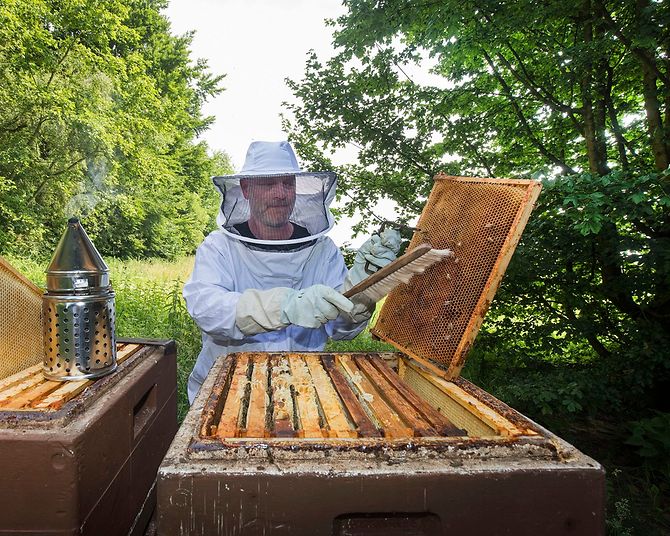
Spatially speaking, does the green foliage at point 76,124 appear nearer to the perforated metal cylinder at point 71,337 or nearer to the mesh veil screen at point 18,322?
the mesh veil screen at point 18,322

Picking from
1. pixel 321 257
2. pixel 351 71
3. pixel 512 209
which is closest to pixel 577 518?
pixel 512 209

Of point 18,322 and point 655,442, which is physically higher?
point 18,322

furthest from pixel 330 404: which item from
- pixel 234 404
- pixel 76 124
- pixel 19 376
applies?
pixel 76 124

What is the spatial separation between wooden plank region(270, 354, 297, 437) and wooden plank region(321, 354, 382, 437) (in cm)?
16

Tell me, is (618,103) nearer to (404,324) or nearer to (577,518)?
(404,324)

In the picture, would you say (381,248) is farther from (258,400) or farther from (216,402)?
(216,402)

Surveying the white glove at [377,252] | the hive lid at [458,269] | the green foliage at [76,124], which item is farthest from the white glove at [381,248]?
the green foliage at [76,124]

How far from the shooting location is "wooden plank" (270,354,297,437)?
1053 millimetres

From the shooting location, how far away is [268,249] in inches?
95.7

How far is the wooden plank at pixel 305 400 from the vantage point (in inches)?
41.9

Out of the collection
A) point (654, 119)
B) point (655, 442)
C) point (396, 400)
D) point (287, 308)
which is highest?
point (654, 119)

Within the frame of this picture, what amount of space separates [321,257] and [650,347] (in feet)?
9.03

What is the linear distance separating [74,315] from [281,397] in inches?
25.7

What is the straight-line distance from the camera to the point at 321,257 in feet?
8.91
